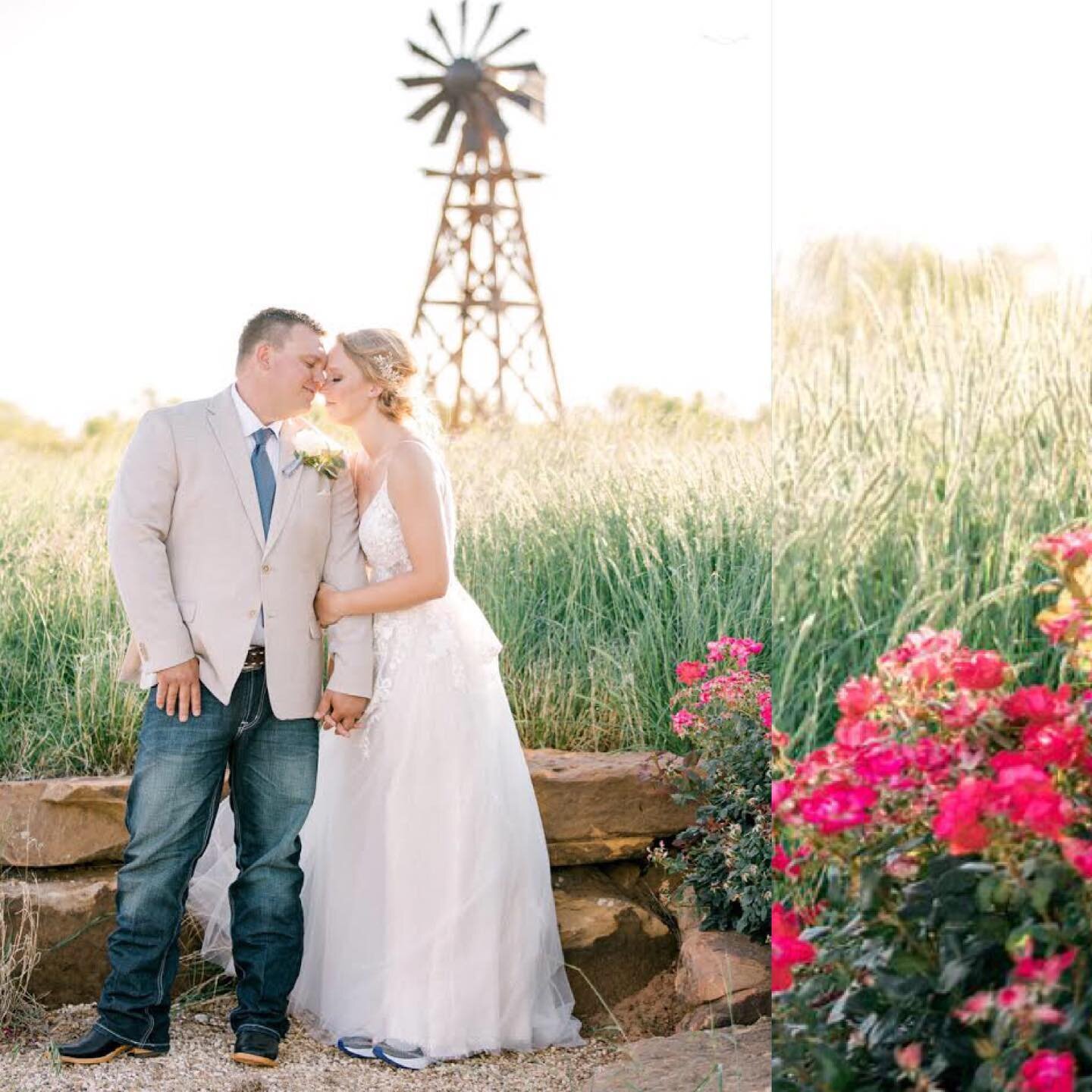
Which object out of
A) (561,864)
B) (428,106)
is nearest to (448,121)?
(428,106)

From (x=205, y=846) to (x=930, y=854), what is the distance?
2067mm

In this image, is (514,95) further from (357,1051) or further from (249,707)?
(357,1051)

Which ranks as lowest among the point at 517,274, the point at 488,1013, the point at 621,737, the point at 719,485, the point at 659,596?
the point at 488,1013

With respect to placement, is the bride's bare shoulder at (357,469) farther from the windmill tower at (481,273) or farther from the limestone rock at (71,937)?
the windmill tower at (481,273)

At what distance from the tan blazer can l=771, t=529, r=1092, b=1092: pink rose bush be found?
1.70m

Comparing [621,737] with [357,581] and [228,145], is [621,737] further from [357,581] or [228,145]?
[228,145]

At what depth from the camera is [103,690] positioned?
4633 millimetres

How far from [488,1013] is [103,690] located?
6.28 feet

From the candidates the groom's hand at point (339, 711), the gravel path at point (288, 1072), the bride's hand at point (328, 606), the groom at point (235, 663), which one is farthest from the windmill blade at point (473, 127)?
the gravel path at point (288, 1072)

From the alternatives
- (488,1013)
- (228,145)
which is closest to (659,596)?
(488,1013)

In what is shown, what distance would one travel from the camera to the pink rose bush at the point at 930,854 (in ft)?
6.18

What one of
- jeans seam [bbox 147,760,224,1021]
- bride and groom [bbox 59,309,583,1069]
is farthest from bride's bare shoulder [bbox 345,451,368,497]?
jeans seam [bbox 147,760,224,1021]

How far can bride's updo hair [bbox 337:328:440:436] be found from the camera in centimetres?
358

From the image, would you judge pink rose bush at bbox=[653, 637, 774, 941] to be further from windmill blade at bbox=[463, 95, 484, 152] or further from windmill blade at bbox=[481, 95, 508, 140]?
windmill blade at bbox=[463, 95, 484, 152]
